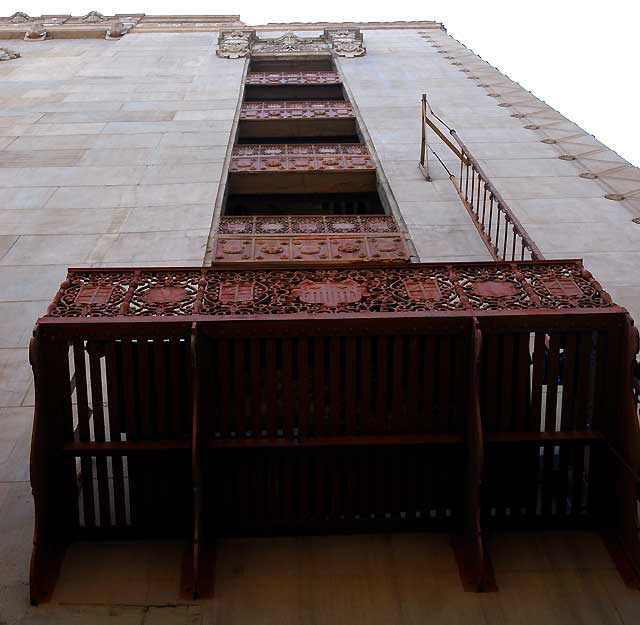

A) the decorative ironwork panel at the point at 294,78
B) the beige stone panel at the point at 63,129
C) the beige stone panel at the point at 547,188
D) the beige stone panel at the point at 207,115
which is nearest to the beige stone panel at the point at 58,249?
the beige stone panel at the point at 63,129

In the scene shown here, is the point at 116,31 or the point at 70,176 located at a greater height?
the point at 116,31

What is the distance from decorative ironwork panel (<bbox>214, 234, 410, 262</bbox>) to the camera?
969cm

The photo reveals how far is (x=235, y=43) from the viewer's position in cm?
2459

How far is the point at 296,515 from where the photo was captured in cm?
515

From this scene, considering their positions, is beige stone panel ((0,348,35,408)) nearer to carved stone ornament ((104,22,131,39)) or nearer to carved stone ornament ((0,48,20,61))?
carved stone ornament ((0,48,20,61))

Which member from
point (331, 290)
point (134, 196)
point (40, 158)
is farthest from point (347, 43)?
point (331, 290)

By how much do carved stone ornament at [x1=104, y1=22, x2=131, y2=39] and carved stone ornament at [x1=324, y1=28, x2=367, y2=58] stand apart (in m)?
8.37

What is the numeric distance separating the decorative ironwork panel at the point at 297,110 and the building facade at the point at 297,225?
11 centimetres

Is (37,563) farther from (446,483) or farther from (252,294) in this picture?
(446,483)

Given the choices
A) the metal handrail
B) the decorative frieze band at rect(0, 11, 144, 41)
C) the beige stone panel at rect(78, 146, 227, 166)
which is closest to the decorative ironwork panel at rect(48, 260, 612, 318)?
the metal handrail

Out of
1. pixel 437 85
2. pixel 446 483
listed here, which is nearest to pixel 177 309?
pixel 446 483

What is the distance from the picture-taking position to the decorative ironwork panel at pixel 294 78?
68.9ft

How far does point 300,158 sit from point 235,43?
12430 millimetres

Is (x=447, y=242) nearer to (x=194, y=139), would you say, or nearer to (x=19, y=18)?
(x=194, y=139)
